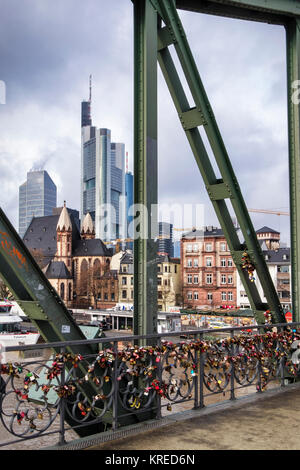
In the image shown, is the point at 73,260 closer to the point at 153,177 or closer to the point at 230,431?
the point at 153,177

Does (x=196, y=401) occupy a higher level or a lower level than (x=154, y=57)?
lower

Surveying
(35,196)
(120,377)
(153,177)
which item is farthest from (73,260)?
(120,377)

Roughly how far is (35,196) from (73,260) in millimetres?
44938

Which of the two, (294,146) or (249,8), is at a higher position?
(249,8)

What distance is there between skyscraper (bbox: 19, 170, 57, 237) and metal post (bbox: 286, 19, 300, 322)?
362 feet

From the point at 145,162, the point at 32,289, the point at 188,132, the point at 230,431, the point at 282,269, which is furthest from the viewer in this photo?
the point at 282,269

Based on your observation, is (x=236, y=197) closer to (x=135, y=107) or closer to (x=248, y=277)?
(x=248, y=277)

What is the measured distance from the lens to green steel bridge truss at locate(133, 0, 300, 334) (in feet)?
16.0

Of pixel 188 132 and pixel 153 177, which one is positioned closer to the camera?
pixel 153 177

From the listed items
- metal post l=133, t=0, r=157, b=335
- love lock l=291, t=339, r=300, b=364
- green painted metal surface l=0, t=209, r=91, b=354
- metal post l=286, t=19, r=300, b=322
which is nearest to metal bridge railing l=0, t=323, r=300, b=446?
green painted metal surface l=0, t=209, r=91, b=354

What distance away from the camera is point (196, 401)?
4.94 m

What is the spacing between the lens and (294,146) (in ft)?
24.1
